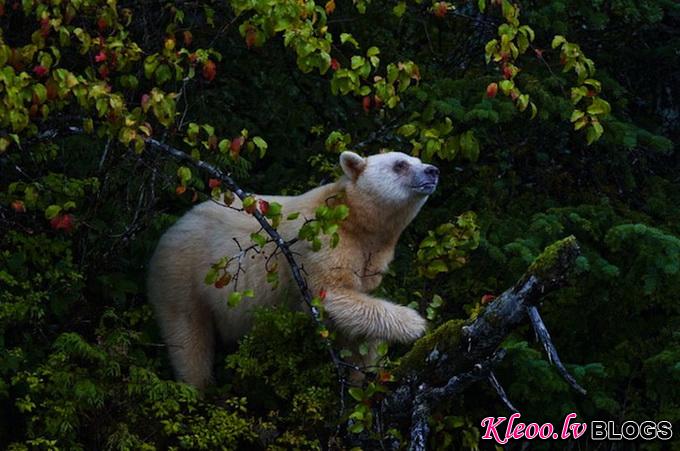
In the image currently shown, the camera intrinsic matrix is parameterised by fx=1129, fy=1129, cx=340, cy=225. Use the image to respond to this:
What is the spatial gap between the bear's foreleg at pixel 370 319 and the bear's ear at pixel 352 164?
2.92 feet

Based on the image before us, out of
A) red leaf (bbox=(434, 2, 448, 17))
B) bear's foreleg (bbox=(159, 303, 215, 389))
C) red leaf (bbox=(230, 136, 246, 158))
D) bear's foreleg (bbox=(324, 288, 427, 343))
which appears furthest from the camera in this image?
bear's foreleg (bbox=(159, 303, 215, 389))

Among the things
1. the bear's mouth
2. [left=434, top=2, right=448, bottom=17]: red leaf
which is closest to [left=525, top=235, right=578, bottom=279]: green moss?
the bear's mouth

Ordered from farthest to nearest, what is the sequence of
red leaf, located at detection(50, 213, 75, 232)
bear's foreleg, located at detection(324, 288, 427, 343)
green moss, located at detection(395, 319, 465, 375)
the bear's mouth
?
the bear's mouth < bear's foreleg, located at detection(324, 288, 427, 343) < red leaf, located at detection(50, 213, 75, 232) < green moss, located at detection(395, 319, 465, 375)

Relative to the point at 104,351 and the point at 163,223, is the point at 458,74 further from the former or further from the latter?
the point at 104,351

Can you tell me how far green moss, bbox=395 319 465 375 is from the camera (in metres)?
5.89

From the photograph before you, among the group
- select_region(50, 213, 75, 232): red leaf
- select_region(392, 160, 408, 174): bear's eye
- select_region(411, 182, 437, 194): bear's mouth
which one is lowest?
select_region(411, 182, 437, 194): bear's mouth

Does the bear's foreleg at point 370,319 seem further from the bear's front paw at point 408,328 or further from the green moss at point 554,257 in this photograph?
the green moss at point 554,257

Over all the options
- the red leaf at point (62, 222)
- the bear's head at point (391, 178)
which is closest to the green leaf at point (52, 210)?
the red leaf at point (62, 222)

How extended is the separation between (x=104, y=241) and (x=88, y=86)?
1947 millimetres

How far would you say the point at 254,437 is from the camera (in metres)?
6.61

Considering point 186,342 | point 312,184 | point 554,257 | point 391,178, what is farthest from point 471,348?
point 312,184

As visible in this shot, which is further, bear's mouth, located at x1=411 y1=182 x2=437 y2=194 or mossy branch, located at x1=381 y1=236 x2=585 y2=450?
bear's mouth, located at x1=411 y1=182 x2=437 y2=194

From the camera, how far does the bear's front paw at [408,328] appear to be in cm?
656

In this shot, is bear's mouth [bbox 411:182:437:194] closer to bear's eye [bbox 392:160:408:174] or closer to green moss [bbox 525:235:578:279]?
bear's eye [bbox 392:160:408:174]
